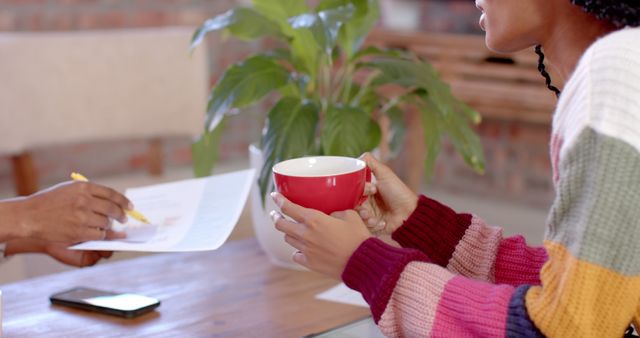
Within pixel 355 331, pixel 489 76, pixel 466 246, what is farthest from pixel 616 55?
pixel 489 76

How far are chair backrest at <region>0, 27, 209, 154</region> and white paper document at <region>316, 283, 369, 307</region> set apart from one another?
4.27 feet

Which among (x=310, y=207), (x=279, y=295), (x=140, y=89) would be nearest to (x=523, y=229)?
(x=140, y=89)

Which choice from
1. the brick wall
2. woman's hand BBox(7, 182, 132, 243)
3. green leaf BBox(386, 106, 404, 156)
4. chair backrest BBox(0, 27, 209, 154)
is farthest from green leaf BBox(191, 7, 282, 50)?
the brick wall

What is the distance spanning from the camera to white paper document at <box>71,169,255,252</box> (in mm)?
1234

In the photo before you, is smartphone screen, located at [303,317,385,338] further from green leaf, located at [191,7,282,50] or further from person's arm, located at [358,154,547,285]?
green leaf, located at [191,7,282,50]

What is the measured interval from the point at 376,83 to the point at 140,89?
1126 millimetres

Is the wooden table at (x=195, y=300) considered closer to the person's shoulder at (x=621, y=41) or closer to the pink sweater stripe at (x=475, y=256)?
the pink sweater stripe at (x=475, y=256)

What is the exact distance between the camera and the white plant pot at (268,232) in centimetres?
140

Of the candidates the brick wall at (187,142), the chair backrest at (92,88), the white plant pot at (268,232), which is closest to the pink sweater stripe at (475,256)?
the white plant pot at (268,232)

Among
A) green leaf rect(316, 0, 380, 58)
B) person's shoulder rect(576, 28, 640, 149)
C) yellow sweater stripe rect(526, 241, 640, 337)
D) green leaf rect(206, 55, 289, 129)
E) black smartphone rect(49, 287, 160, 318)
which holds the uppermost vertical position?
person's shoulder rect(576, 28, 640, 149)

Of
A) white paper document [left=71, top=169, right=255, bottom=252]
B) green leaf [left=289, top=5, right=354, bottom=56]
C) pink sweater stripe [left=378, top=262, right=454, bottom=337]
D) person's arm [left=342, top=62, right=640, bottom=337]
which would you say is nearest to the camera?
person's arm [left=342, top=62, right=640, bottom=337]

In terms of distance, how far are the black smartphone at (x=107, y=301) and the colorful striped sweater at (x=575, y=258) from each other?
379 millimetres

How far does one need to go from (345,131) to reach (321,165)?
0.38 m

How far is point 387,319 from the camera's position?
0.89m
